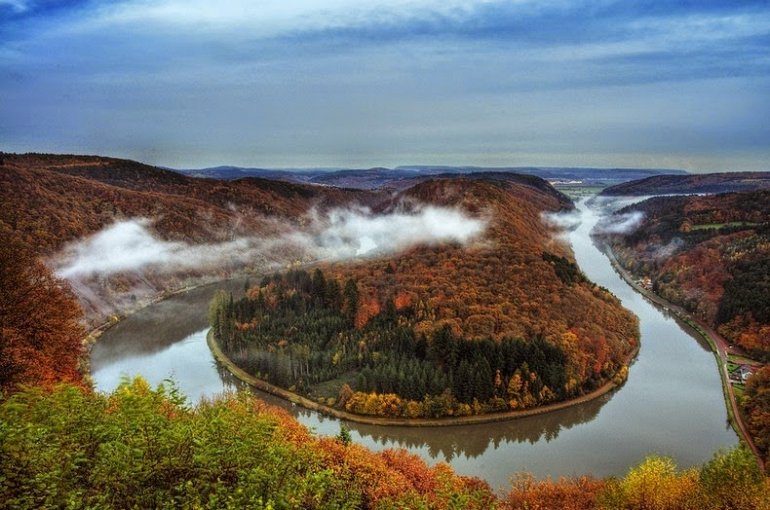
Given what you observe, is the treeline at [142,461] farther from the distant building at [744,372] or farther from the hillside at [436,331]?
the distant building at [744,372]

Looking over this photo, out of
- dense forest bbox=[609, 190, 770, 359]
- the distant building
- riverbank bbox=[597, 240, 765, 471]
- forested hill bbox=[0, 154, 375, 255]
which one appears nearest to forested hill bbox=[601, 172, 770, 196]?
dense forest bbox=[609, 190, 770, 359]

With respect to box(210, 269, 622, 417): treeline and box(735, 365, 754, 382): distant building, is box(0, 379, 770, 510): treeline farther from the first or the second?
box(735, 365, 754, 382): distant building

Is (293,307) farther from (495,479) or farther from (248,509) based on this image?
(248,509)

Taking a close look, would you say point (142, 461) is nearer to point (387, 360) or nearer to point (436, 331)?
point (387, 360)

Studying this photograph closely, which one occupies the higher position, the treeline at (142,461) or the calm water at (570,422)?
the treeline at (142,461)

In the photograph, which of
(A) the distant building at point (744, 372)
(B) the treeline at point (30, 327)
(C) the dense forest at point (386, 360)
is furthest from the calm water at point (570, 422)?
(B) the treeline at point (30, 327)

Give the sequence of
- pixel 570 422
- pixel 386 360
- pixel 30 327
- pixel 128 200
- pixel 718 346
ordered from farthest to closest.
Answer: pixel 128 200 → pixel 718 346 → pixel 386 360 → pixel 570 422 → pixel 30 327

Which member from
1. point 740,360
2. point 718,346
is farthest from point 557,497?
point 718,346

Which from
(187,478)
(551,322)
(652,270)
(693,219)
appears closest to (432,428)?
(551,322)
